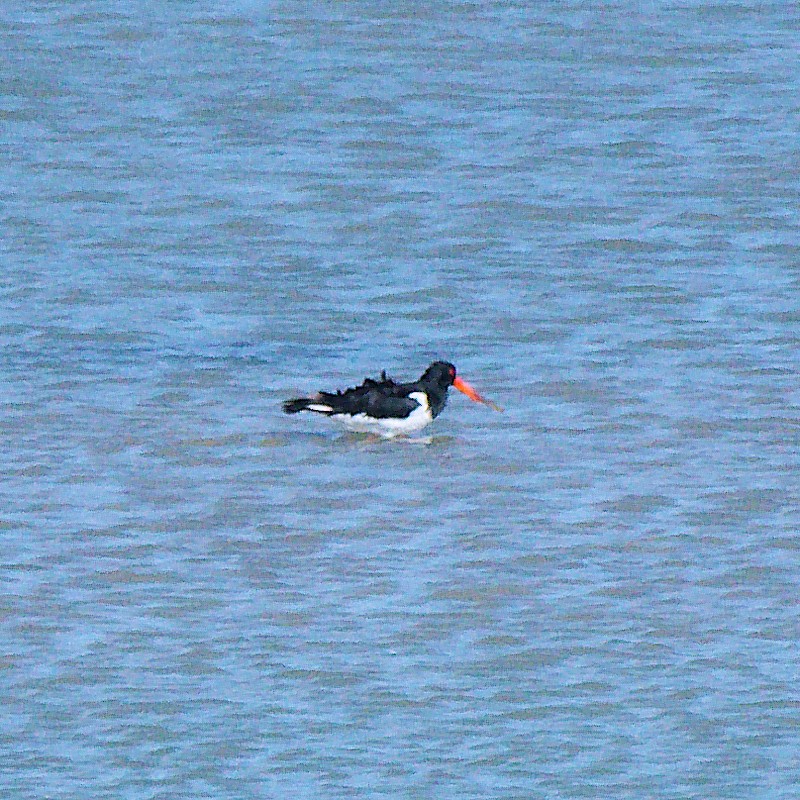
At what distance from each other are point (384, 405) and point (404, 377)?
57.9 inches

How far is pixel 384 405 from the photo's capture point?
52.7 feet

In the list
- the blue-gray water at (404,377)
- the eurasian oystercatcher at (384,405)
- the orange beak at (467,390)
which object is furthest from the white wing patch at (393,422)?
the orange beak at (467,390)

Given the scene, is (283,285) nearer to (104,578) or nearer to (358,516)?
(358,516)

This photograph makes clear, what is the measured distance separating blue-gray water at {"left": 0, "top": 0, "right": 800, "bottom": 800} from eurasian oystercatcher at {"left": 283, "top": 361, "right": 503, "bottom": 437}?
0.21 meters

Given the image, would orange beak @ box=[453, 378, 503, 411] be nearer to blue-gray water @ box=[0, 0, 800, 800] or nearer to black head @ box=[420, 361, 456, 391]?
black head @ box=[420, 361, 456, 391]

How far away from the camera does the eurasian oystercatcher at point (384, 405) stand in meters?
16.0

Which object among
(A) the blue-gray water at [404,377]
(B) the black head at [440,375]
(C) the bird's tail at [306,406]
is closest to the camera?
(A) the blue-gray water at [404,377]

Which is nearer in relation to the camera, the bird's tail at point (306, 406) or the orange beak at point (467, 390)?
the bird's tail at point (306, 406)

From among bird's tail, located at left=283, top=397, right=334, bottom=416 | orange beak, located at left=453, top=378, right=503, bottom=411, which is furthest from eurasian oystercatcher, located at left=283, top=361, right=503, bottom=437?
orange beak, located at left=453, top=378, right=503, bottom=411

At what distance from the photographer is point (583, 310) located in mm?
18766

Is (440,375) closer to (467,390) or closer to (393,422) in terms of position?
(467,390)

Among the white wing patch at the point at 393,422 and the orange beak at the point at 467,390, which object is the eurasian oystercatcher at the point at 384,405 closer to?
the white wing patch at the point at 393,422

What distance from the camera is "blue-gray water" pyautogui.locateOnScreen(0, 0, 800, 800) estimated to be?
1130 cm

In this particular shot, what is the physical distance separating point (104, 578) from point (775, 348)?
20.9 feet
